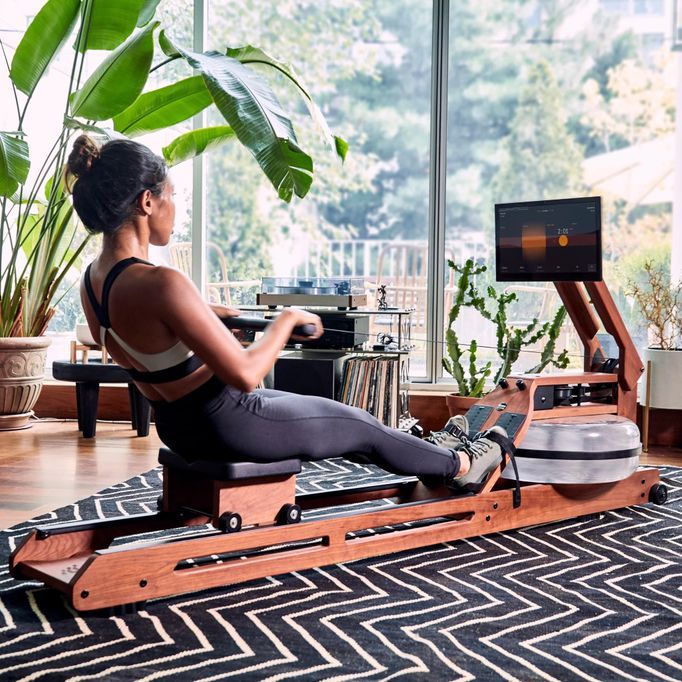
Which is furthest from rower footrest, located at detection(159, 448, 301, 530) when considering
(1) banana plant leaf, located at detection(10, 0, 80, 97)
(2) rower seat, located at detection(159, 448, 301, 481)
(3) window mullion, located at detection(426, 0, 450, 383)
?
(3) window mullion, located at detection(426, 0, 450, 383)

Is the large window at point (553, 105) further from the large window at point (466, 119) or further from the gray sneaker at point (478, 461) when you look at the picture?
the gray sneaker at point (478, 461)

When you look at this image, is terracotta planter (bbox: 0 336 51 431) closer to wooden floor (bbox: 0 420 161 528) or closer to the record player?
wooden floor (bbox: 0 420 161 528)

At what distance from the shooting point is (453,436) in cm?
292

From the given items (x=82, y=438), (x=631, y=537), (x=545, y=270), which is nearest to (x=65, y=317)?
(x=82, y=438)

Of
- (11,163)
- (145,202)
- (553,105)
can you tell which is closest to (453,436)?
(145,202)

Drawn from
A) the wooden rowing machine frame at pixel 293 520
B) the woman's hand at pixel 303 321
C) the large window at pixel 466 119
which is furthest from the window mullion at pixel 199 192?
the large window at pixel 466 119

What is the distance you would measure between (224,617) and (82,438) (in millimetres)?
2703

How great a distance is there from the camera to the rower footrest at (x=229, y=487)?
2.29 metres

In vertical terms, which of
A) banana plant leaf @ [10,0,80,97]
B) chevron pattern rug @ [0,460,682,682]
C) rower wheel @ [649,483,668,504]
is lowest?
chevron pattern rug @ [0,460,682,682]

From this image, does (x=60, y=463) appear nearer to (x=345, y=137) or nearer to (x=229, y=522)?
(x=229, y=522)

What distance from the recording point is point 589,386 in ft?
10.8

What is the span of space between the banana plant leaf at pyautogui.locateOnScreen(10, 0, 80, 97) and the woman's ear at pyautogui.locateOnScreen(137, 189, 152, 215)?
2.48 metres

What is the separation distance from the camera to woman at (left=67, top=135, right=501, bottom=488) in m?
2.11

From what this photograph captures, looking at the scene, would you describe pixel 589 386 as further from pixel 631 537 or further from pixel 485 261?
pixel 485 261
